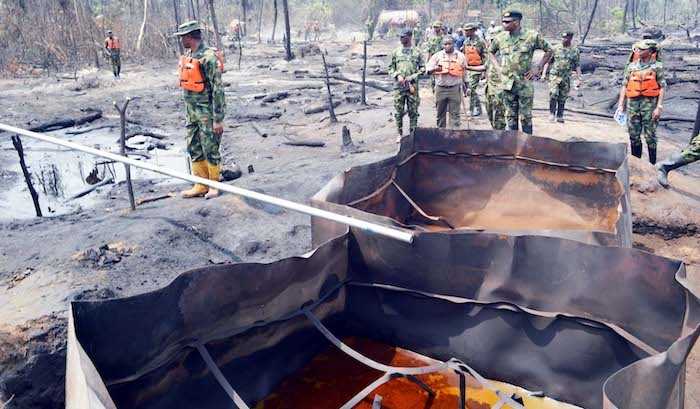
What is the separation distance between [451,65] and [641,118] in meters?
2.73

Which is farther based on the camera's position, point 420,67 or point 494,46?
point 420,67

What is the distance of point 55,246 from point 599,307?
4615 mm

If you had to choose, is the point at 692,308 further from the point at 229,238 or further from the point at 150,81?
the point at 150,81

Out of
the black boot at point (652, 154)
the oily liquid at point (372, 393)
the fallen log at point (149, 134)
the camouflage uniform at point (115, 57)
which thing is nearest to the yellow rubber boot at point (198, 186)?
the oily liquid at point (372, 393)

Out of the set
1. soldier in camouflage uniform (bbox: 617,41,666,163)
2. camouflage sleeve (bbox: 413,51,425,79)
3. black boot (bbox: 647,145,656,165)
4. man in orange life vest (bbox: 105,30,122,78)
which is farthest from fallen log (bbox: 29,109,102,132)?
black boot (bbox: 647,145,656,165)

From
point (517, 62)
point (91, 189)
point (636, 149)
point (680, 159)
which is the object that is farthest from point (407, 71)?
point (91, 189)

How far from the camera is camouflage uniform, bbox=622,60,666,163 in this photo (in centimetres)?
708

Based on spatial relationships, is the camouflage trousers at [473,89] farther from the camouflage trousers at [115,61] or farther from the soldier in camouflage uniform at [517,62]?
the camouflage trousers at [115,61]

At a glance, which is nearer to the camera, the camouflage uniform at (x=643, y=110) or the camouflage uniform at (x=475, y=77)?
the camouflage uniform at (x=643, y=110)

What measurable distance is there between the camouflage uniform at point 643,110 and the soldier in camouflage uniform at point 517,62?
3.89ft

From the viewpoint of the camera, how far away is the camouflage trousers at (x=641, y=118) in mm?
7152

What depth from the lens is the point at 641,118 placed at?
23.9 feet

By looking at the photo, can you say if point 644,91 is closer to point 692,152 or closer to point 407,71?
point 692,152

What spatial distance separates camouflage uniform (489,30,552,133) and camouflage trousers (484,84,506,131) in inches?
4.2
